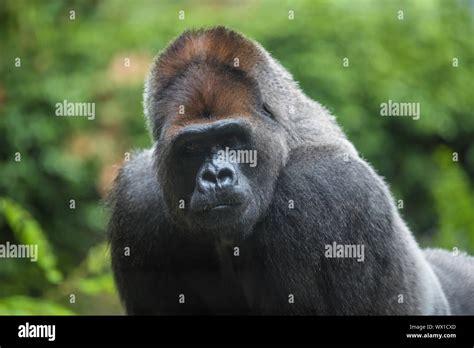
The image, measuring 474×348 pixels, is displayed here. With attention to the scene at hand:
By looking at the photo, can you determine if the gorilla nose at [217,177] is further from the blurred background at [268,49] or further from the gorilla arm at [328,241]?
the blurred background at [268,49]

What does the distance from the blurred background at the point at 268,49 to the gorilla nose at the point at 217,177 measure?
375 cm

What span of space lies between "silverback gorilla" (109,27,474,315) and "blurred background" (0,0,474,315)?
127 inches

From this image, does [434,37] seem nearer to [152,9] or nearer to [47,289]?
[152,9]

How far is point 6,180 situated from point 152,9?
9.45 ft

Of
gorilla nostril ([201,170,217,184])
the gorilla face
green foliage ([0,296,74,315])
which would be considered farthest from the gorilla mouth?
green foliage ([0,296,74,315])

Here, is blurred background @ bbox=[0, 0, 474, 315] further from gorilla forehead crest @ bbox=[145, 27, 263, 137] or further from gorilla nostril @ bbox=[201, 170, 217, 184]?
gorilla nostril @ bbox=[201, 170, 217, 184]

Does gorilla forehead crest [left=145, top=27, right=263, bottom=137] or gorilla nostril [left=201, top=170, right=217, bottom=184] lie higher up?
gorilla forehead crest [left=145, top=27, right=263, bottom=137]

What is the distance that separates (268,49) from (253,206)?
499 centimetres

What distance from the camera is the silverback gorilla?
4.59 m

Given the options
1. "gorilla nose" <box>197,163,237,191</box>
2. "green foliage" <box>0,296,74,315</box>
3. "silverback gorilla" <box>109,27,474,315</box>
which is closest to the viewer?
"gorilla nose" <box>197,163,237,191</box>

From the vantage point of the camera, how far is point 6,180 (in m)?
8.49

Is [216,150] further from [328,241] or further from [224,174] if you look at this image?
[328,241]

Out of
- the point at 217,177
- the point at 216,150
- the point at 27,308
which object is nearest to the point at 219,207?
the point at 217,177

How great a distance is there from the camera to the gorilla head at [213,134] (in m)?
4.48
